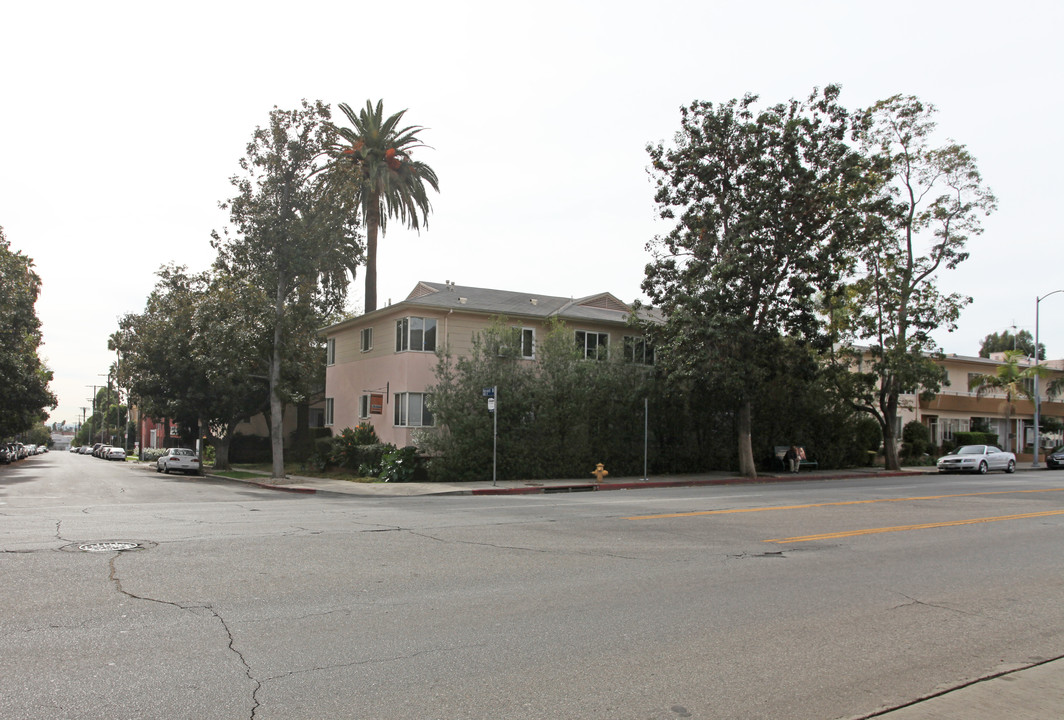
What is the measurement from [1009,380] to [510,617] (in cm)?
4961

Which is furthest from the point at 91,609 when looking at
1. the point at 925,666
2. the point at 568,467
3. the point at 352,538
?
the point at 568,467

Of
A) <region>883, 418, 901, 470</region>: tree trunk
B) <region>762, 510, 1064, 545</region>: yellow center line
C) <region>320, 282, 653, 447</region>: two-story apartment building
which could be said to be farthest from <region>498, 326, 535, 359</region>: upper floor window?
<region>883, 418, 901, 470</region>: tree trunk

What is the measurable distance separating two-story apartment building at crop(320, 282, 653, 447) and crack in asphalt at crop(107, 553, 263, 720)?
1889 cm

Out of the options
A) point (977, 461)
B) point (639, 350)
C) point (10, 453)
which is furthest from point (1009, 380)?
point (10, 453)

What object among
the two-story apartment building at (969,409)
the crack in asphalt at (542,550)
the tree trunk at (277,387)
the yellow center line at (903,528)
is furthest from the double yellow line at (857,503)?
the two-story apartment building at (969,409)

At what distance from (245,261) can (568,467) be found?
49.9 ft

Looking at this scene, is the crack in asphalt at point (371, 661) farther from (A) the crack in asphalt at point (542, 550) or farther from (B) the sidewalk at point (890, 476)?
(A) the crack in asphalt at point (542, 550)

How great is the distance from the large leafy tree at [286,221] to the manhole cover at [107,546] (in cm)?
1996

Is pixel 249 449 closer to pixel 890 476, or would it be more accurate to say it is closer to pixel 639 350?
pixel 639 350

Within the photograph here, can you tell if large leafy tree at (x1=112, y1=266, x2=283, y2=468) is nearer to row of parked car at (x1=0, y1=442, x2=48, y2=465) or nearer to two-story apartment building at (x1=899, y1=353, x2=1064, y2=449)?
row of parked car at (x1=0, y1=442, x2=48, y2=465)

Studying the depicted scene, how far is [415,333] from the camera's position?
30.1 meters

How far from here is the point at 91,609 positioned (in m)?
6.87

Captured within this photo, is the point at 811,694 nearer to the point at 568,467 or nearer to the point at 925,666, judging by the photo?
the point at 925,666

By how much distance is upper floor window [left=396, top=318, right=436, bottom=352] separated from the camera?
29969 millimetres
